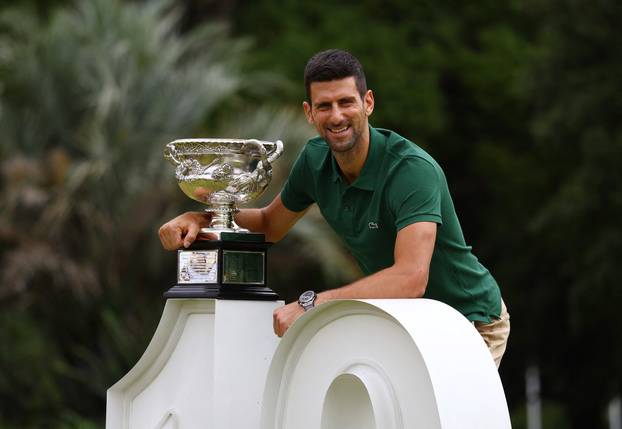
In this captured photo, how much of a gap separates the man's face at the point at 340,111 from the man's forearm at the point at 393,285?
0.50 meters

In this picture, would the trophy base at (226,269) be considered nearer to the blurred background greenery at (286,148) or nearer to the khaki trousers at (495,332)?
the khaki trousers at (495,332)

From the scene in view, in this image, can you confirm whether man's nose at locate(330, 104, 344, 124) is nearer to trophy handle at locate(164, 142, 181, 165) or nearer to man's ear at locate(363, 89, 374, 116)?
man's ear at locate(363, 89, 374, 116)

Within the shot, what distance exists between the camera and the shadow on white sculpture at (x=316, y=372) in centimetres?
408

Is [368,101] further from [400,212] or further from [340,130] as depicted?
[400,212]

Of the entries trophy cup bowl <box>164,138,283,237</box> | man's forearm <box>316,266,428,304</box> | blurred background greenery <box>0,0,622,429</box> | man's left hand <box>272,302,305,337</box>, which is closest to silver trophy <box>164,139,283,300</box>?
Answer: trophy cup bowl <box>164,138,283,237</box>

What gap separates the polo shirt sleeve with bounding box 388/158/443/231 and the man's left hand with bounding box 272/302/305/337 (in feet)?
1.39

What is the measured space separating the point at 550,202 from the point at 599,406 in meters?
4.15

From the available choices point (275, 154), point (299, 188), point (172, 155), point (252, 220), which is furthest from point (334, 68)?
point (252, 220)

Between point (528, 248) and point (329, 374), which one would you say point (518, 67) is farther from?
point (329, 374)

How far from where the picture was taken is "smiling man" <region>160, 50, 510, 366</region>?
4457mm

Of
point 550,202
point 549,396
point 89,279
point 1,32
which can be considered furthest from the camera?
point 549,396

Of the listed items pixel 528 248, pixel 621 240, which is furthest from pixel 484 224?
pixel 621 240

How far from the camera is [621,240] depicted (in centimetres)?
1736

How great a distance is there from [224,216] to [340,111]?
72 centimetres
